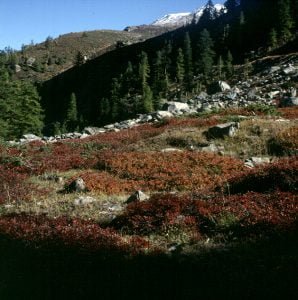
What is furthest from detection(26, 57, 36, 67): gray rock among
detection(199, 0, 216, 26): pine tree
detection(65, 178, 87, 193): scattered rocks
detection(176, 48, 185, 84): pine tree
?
detection(65, 178, 87, 193): scattered rocks

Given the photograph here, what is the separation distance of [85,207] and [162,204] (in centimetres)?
286

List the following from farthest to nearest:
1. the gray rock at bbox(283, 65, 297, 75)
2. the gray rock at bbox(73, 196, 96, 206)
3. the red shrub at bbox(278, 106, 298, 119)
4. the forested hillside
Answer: the forested hillside → the gray rock at bbox(283, 65, 297, 75) → the red shrub at bbox(278, 106, 298, 119) → the gray rock at bbox(73, 196, 96, 206)

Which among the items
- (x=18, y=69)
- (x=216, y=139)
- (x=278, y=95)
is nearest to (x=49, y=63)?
(x=18, y=69)

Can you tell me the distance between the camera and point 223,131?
2200cm

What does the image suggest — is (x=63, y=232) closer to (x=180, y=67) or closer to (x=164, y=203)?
(x=164, y=203)

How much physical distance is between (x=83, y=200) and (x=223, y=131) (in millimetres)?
10089

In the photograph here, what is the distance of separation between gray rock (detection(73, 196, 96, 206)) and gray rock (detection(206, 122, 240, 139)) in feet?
31.2

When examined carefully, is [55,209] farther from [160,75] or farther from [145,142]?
[160,75]

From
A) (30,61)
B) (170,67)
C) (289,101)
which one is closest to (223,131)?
(289,101)

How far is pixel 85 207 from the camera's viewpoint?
519 inches

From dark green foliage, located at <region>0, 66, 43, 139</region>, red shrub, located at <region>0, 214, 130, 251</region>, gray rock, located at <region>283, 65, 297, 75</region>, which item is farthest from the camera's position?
dark green foliage, located at <region>0, 66, 43, 139</region>

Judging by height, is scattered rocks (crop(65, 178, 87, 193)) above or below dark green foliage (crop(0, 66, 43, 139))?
below

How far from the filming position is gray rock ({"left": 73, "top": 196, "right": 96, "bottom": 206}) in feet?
45.1

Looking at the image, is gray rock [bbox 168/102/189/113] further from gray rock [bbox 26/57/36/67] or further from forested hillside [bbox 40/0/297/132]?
gray rock [bbox 26/57/36/67]
